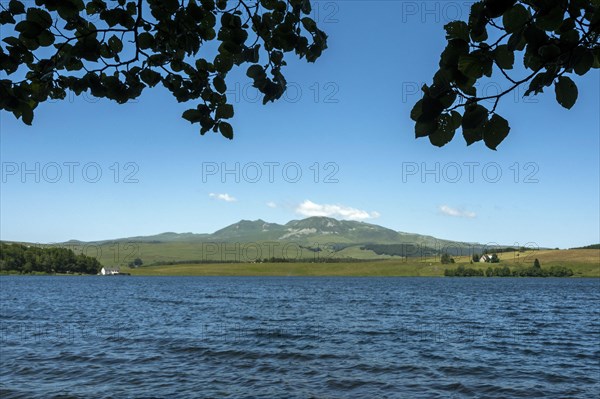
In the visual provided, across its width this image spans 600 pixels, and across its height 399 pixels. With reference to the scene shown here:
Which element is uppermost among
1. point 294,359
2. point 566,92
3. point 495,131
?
point 566,92

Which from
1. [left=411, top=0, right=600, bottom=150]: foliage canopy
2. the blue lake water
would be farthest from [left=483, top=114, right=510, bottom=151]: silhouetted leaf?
Result: the blue lake water

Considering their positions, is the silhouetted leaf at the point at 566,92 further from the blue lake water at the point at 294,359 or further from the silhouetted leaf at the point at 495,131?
the blue lake water at the point at 294,359

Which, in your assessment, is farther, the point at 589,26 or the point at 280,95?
Result: the point at 280,95

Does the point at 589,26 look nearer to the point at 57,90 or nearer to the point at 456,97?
the point at 456,97

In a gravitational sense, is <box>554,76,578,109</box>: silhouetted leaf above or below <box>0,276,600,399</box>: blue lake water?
above

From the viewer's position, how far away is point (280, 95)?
5.43 m

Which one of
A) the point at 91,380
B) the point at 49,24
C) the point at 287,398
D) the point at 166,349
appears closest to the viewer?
the point at 49,24

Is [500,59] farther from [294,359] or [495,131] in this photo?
[294,359]

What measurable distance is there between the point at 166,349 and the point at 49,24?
34.3 metres

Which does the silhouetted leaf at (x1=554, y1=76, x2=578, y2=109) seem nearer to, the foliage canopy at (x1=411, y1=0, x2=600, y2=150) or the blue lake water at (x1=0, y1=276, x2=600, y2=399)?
the foliage canopy at (x1=411, y1=0, x2=600, y2=150)

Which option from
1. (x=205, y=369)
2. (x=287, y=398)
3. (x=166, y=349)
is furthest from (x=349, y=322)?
(x=287, y=398)

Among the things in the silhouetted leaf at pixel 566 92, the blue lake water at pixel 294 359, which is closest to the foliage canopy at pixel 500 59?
the silhouetted leaf at pixel 566 92

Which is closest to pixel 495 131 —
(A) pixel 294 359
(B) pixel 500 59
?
(B) pixel 500 59

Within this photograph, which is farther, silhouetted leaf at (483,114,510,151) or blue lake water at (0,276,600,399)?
blue lake water at (0,276,600,399)
